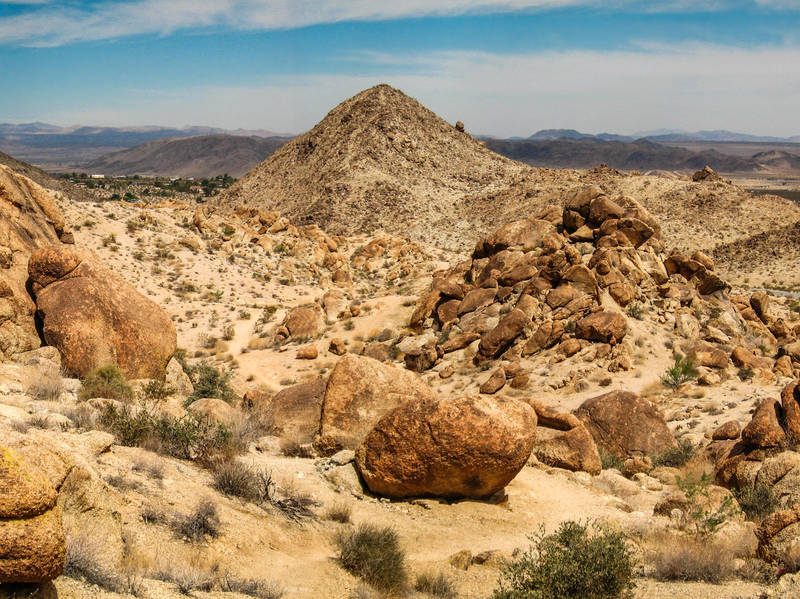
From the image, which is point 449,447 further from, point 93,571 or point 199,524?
point 93,571

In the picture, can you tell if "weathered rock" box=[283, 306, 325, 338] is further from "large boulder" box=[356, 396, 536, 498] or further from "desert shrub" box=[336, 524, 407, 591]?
"desert shrub" box=[336, 524, 407, 591]

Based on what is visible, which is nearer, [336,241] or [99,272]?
[99,272]

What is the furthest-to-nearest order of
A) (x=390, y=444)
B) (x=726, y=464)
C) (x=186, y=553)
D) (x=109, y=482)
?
(x=726, y=464) → (x=390, y=444) → (x=109, y=482) → (x=186, y=553)

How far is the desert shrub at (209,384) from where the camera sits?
45.3 feet

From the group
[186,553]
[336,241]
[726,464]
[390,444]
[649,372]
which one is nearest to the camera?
[186,553]

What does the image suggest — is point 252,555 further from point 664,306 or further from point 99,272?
point 664,306

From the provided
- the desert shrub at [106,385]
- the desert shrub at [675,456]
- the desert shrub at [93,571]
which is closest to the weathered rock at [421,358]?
the desert shrub at [675,456]

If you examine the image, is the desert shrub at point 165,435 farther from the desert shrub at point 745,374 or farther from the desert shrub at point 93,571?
the desert shrub at point 745,374

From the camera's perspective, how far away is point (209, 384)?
1418cm

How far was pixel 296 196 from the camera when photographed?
59.8m

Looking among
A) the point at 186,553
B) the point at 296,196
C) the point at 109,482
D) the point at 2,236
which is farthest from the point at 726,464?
the point at 296,196

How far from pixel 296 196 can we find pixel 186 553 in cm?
5643

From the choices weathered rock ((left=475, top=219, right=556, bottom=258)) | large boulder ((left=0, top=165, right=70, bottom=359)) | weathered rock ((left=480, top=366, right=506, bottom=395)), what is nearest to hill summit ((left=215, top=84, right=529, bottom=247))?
weathered rock ((left=475, top=219, right=556, bottom=258))

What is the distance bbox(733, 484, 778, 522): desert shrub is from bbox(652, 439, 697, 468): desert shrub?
268 cm
